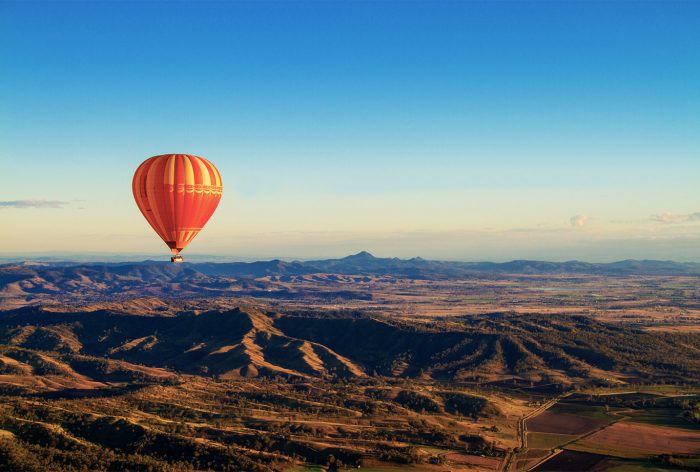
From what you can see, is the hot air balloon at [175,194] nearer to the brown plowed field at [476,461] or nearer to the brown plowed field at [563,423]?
the brown plowed field at [476,461]

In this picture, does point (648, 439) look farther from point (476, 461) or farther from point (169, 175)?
point (169, 175)

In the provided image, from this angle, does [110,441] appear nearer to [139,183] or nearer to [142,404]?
[142,404]

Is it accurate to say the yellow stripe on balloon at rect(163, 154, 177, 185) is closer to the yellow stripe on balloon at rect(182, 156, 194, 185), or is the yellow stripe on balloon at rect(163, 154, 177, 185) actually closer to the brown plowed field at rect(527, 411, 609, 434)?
the yellow stripe on balloon at rect(182, 156, 194, 185)

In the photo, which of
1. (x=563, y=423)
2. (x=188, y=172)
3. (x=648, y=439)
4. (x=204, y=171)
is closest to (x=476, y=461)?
(x=563, y=423)

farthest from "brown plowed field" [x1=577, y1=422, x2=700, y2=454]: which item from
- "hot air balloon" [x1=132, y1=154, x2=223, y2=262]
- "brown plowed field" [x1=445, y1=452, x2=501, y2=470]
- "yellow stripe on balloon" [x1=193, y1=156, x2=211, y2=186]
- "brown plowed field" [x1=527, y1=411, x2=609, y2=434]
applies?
"yellow stripe on balloon" [x1=193, y1=156, x2=211, y2=186]

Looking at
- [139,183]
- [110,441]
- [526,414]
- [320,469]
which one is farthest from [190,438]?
[526,414]

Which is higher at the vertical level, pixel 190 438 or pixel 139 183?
pixel 139 183
